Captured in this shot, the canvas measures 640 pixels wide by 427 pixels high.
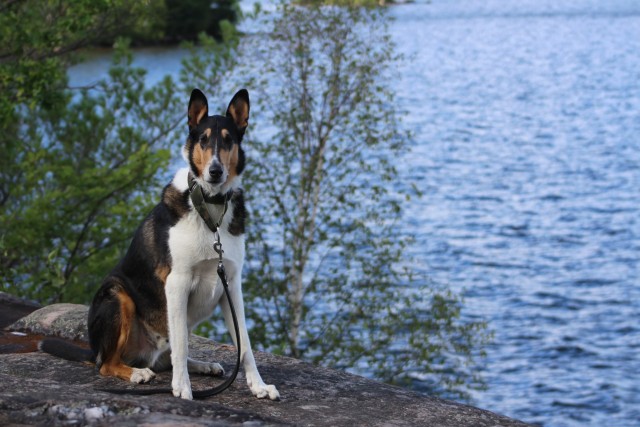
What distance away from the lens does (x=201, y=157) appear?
19.5 ft

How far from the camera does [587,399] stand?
21.4 metres

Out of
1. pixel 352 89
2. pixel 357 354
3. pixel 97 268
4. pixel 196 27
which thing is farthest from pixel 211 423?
pixel 196 27

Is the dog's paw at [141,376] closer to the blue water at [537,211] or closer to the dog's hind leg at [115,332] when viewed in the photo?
the dog's hind leg at [115,332]

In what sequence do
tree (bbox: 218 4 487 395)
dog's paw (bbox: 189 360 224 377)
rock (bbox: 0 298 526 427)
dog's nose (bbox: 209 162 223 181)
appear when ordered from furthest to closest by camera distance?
tree (bbox: 218 4 487 395)
dog's paw (bbox: 189 360 224 377)
dog's nose (bbox: 209 162 223 181)
rock (bbox: 0 298 526 427)

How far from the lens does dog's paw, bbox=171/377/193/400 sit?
5.98 metres

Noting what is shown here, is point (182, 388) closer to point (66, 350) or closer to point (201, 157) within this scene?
point (66, 350)

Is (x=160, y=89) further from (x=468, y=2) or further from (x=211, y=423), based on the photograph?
(x=468, y=2)

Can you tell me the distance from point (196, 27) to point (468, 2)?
65825 millimetres

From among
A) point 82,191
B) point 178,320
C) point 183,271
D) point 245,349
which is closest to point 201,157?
point 183,271

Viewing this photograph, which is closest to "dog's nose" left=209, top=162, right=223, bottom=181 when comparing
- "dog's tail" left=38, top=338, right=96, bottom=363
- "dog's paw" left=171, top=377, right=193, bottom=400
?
"dog's paw" left=171, top=377, right=193, bottom=400

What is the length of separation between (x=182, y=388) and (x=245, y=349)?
0.49m

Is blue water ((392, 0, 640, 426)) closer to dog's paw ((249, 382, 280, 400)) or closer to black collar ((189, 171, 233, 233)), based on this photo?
dog's paw ((249, 382, 280, 400))

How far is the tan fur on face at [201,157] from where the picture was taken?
5.88m

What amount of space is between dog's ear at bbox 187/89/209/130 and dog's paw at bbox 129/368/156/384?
5.31 feet
